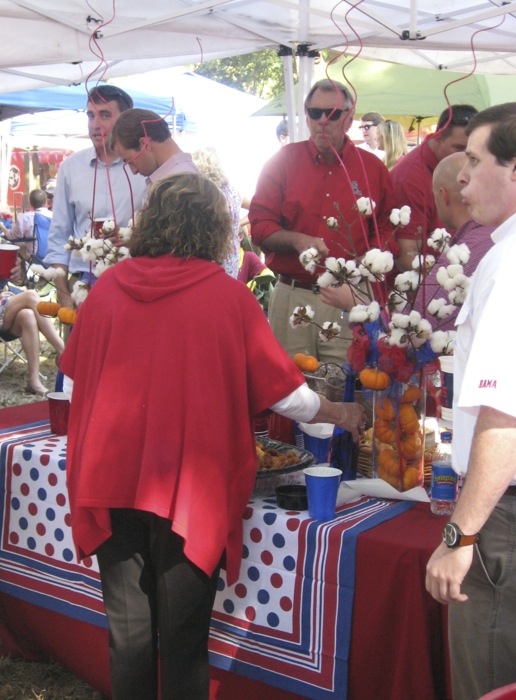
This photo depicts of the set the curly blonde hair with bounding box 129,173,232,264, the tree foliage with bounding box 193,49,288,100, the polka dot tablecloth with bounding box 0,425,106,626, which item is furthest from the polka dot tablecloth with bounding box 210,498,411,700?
the tree foliage with bounding box 193,49,288,100

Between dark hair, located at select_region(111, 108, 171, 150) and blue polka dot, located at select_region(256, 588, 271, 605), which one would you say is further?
dark hair, located at select_region(111, 108, 171, 150)

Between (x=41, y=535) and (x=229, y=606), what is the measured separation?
2.28 feet

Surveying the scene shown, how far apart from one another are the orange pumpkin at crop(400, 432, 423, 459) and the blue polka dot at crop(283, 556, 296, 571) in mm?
379

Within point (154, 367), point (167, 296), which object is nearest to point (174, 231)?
point (167, 296)

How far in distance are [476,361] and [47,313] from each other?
172cm

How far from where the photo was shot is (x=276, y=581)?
197cm

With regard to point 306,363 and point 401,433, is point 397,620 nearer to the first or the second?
point 401,433

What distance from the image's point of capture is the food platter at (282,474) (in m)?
2.10

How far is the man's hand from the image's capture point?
1361 mm

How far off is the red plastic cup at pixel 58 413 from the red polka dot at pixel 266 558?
0.88 m

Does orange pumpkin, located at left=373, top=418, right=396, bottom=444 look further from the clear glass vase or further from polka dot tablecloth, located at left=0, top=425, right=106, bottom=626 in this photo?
polka dot tablecloth, located at left=0, top=425, right=106, bottom=626

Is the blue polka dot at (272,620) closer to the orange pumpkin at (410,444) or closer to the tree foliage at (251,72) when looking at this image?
the orange pumpkin at (410,444)

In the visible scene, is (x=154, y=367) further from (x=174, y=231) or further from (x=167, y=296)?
(x=174, y=231)

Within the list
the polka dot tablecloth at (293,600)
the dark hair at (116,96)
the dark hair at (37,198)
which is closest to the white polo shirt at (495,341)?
the polka dot tablecloth at (293,600)
